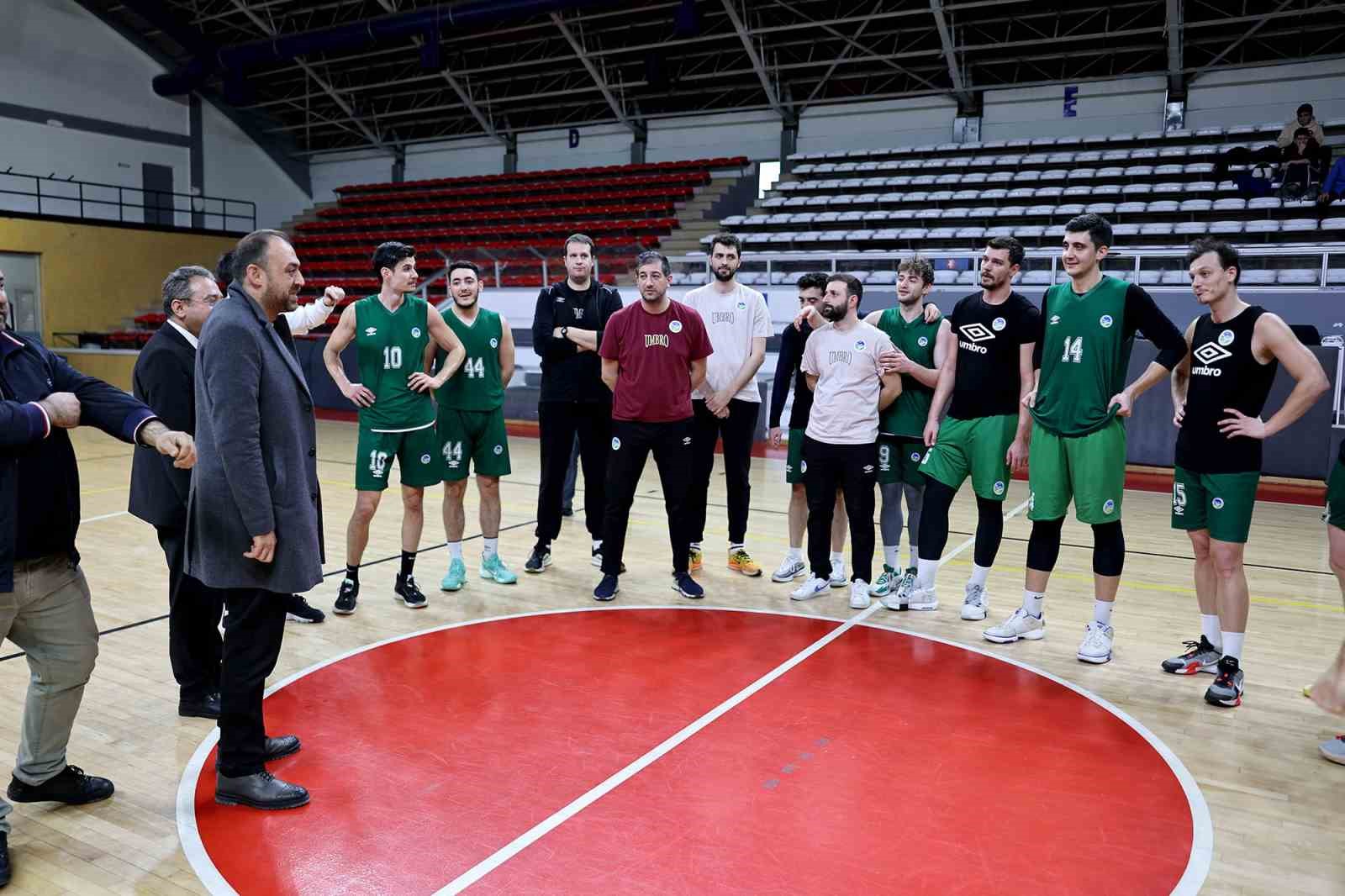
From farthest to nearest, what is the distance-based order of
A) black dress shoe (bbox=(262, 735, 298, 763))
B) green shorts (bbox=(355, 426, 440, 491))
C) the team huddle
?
green shorts (bbox=(355, 426, 440, 491))
the team huddle
black dress shoe (bbox=(262, 735, 298, 763))

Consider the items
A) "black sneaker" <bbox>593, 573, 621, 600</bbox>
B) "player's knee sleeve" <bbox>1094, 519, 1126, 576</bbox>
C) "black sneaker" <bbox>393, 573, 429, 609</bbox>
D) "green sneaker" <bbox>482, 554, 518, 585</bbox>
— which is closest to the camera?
"player's knee sleeve" <bbox>1094, 519, 1126, 576</bbox>

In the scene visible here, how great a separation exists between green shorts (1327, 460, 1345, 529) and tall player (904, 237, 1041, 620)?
1.41 meters

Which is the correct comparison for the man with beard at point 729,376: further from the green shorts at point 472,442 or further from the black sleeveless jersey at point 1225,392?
the black sleeveless jersey at point 1225,392

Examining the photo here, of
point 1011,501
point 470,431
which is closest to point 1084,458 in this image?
point 470,431

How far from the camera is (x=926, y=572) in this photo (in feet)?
17.8

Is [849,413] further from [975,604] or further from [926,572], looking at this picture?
[975,604]

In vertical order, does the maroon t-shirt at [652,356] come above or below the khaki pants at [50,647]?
above

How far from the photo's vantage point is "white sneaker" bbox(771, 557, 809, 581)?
6094mm

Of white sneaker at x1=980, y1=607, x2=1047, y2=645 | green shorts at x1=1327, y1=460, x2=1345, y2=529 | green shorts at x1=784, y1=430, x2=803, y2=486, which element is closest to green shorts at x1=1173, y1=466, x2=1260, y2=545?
green shorts at x1=1327, y1=460, x2=1345, y2=529

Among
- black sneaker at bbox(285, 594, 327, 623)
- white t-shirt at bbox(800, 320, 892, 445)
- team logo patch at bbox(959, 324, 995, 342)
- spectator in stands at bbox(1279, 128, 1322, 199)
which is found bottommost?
black sneaker at bbox(285, 594, 327, 623)

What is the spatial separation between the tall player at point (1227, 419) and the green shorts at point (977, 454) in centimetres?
84

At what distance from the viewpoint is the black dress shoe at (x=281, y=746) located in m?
3.46

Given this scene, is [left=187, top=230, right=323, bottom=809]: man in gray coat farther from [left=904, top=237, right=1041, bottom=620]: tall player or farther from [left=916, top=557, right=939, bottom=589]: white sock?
[left=916, top=557, right=939, bottom=589]: white sock

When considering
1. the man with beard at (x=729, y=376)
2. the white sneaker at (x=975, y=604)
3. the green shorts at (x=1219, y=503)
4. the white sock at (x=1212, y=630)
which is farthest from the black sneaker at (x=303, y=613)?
the white sock at (x=1212, y=630)
